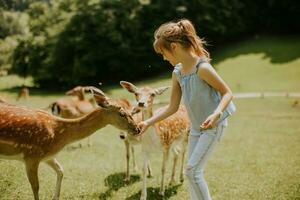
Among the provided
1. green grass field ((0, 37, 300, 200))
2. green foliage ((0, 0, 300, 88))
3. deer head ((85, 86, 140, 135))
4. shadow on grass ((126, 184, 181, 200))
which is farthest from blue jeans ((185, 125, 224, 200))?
green foliage ((0, 0, 300, 88))

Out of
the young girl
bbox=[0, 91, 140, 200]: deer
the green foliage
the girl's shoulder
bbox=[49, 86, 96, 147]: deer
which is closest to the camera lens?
the young girl

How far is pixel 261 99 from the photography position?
30312 millimetres

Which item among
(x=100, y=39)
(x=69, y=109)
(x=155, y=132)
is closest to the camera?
(x=155, y=132)

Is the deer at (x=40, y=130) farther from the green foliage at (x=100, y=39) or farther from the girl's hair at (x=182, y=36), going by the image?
the green foliage at (x=100, y=39)

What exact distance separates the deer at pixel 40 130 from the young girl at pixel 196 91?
1636 mm

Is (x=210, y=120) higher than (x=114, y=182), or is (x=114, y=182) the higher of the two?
(x=210, y=120)

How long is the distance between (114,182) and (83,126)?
8.07 ft

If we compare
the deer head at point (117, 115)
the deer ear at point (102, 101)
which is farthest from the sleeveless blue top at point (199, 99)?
the deer ear at point (102, 101)

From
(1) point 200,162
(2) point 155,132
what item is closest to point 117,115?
(2) point 155,132

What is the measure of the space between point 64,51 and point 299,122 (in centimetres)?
2900

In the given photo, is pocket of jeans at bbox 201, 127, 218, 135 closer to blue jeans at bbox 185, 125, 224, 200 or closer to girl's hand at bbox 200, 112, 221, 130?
blue jeans at bbox 185, 125, 224, 200

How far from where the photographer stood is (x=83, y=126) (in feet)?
23.6

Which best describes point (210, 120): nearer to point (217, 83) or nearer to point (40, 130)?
point (217, 83)

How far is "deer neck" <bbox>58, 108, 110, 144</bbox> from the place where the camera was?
7.15 metres
